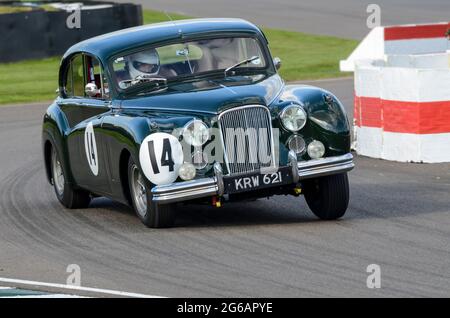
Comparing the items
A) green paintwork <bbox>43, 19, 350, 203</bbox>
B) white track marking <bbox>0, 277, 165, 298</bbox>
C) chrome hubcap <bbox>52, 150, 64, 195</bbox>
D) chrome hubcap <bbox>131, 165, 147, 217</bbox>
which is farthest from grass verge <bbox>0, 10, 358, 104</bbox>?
white track marking <bbox>0, 277, 165, 298</bbox>

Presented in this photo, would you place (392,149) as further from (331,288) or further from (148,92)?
(331,288)

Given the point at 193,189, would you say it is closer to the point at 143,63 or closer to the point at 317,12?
the point at 143,63

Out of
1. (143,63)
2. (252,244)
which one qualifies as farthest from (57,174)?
(252,244)

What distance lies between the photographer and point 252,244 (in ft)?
29.9

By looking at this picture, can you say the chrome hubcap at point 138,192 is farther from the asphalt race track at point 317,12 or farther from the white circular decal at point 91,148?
the asphalt race track at point 317,12

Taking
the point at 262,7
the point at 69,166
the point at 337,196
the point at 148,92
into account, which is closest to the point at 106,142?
the point at 148,92

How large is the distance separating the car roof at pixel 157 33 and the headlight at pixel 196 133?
1525mm

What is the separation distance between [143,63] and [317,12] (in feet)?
85.9

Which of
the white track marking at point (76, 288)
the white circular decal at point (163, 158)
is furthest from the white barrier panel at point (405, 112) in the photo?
the white track marking at point (76, 288)

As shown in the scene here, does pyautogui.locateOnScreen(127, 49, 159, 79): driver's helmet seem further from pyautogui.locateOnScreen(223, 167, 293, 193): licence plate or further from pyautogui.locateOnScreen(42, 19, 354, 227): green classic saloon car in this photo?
pyautogui.locateOnScreen(223, 167, 293, 193): licence plate

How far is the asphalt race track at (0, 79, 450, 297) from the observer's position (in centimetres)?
770

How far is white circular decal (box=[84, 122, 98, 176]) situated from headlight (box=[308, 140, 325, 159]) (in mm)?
2052

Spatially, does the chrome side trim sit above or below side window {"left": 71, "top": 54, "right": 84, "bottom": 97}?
below

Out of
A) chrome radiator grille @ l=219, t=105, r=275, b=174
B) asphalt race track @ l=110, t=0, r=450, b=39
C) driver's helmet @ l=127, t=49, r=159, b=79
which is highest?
driver's helmet @ l=127, t=49, r=159, b=79
